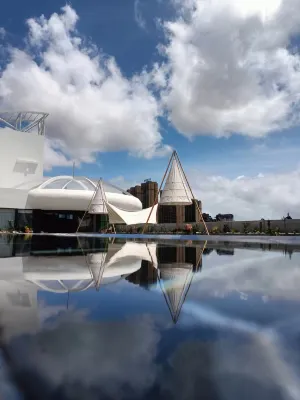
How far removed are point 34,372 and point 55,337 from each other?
2.06 feet

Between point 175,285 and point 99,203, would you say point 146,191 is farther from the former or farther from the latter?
point 175,285

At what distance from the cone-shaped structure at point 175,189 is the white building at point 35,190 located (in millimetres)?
14441

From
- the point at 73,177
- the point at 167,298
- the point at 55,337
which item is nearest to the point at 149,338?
the point at 55,337

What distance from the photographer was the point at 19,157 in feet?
207

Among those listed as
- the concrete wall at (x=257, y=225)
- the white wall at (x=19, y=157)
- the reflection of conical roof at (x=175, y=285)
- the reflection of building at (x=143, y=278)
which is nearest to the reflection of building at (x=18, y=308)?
the reflection of conical roof at (x=175, y=285)

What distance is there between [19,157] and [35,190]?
15345mm

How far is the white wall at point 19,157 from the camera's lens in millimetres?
61938

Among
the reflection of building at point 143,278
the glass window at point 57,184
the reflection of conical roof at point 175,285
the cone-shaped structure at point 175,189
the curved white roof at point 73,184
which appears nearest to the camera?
the reflection of conical roof at point 175,285

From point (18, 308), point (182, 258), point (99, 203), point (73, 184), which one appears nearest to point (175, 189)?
point (182, 258)

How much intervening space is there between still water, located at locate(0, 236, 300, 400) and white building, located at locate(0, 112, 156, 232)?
35.0 metres

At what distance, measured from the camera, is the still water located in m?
1.82

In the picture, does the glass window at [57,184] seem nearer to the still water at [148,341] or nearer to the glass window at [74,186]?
the glass window at [74,186]

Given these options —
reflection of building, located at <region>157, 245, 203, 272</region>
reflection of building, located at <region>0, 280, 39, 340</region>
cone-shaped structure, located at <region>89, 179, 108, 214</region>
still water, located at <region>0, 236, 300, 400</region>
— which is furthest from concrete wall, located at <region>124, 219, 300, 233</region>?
reflection of building, located at <region>0, 280, 39, 340</region>

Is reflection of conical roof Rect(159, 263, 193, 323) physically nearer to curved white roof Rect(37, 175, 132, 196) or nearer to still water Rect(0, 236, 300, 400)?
still water Rect(0, 236, 300, 400)
